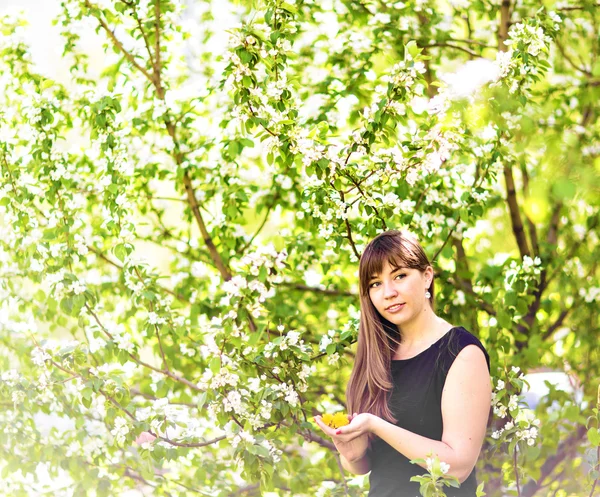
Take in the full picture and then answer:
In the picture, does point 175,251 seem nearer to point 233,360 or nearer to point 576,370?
point 233,360

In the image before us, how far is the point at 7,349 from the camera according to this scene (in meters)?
3.36

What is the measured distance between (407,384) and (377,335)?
19 cm

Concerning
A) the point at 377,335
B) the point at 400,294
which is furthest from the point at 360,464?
the point at 400,294

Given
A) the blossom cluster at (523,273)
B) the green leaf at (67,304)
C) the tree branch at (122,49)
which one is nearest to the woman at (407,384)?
the blossom cluster at (523,273)

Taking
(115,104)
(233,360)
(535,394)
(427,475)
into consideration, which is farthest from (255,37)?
(535,394)

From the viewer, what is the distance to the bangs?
2322 mm

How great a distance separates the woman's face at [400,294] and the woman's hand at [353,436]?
1.10 ft

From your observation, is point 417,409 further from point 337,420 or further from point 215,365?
point 215,365

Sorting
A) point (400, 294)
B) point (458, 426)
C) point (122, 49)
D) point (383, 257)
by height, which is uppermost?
point (122, 49)

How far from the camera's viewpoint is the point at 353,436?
82.3 inches

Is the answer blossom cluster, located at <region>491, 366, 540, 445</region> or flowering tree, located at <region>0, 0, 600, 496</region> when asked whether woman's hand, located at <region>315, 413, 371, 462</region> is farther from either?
blossom cluster, located at <region>491, 366, 540, 445</region>

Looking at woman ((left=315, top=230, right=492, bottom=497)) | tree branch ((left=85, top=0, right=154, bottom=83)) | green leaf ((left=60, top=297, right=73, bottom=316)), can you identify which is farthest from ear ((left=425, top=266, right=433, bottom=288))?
tree branch ((left=85, top=0, right=154, bottom=83))

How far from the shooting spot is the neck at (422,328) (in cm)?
234

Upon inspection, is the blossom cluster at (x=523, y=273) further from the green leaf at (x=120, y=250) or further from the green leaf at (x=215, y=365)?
the green leaf at (x=120, y=250)
